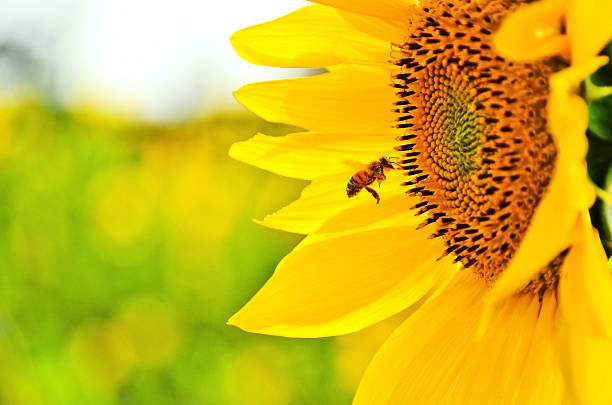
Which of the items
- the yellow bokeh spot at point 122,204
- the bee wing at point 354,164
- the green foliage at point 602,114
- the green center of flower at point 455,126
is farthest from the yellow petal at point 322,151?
the yellow bokeh spot at point 122,204

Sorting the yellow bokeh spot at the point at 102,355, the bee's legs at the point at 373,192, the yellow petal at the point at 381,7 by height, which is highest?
the yellow petal at the point at 381,7

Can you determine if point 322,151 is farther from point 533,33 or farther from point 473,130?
point 533,33

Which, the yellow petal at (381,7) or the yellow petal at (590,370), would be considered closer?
the yellow petal at (590,370)

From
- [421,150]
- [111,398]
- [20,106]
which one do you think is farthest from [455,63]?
[20,106]

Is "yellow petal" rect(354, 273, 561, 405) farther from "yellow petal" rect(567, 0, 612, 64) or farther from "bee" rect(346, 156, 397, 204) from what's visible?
"yellow petal" rect(567, 0, 612, 64)

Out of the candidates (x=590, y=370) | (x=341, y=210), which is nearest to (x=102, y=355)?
(x=341, y=210)

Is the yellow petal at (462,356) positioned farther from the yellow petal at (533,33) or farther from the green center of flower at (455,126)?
the yellow petal at (533,33)

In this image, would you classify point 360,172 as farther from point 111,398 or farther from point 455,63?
point 111,398
